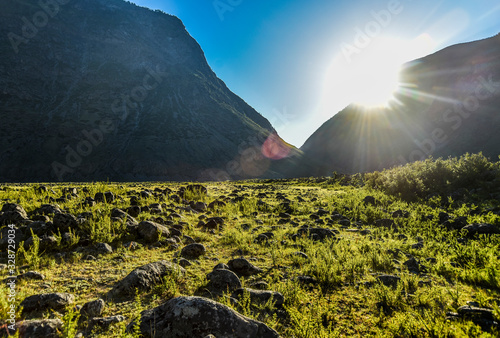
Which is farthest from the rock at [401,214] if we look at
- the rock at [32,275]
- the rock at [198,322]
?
the rock at [32,275]

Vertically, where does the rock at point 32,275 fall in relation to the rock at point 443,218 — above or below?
below

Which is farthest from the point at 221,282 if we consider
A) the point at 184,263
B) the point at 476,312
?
the point at 476,312

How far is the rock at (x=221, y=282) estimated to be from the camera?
3.65 meters

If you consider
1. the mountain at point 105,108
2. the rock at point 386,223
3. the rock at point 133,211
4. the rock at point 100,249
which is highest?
the mountain at point 105,108

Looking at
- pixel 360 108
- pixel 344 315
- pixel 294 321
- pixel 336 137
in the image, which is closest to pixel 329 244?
pixel 344 315

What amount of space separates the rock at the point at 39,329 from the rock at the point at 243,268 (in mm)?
2753

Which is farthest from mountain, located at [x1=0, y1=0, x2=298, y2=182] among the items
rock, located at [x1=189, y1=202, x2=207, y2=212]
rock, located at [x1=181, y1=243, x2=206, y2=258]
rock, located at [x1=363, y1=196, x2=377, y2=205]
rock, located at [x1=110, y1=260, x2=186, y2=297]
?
rock, located at [x1=110, y1=260, x2=186, y2=297]

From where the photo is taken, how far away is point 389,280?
3922mm

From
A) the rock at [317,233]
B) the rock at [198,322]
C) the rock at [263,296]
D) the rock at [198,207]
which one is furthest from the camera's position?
Result: the rock at [198,207]

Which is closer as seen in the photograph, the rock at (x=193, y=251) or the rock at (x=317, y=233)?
the rock at (x=193, y=251)

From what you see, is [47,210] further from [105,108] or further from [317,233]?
[105,108]

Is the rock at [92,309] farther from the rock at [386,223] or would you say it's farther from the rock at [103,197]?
the rock at [386,223]

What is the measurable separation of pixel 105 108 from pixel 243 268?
122792 millimetres

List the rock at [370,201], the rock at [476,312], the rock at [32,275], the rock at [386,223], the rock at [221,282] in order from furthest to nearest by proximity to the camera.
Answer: the rock at [370,201] < the rock at [386,223] < the rock at [221,282] < the rock at [32,275] < the rock at [476,312]
